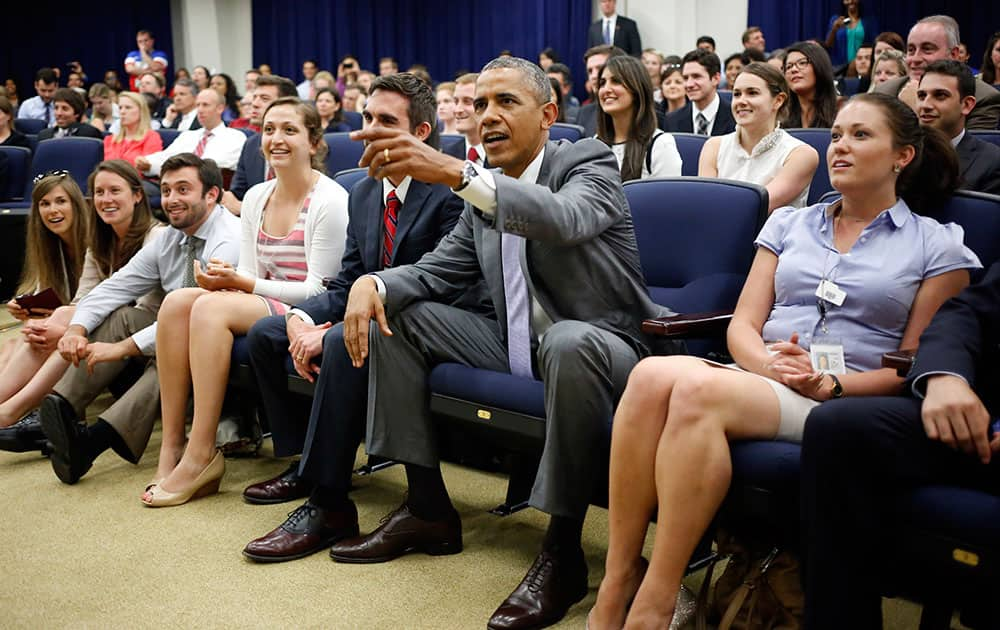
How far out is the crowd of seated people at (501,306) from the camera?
1.88 m

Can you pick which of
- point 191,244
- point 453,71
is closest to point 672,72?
point 191,244

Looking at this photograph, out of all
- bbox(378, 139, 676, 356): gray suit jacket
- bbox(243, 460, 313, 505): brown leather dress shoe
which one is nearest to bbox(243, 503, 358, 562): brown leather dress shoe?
bbox(243, 460, 313, 505): brown leather dress shoe

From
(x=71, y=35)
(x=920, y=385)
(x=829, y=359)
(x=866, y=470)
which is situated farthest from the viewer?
(x=71, y=35)

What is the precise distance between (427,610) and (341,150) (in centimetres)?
270

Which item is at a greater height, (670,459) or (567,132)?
(567,132)

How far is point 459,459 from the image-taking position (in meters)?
3.11

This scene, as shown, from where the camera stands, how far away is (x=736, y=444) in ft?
5.93

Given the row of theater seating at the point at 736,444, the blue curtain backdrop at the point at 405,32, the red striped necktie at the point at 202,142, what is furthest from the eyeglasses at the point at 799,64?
the blue curtain backdrop at the point at 405,32

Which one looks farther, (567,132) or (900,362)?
(567,132)

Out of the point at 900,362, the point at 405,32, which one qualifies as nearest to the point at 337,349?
the point at 900,362

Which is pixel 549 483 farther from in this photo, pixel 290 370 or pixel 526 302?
pixel 290 370

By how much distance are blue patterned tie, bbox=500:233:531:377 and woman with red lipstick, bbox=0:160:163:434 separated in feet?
5.20

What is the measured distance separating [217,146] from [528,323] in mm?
3861

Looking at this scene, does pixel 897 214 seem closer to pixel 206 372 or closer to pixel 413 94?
pixel 413 94
